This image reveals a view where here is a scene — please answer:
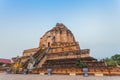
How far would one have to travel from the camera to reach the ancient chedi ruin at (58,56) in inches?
650

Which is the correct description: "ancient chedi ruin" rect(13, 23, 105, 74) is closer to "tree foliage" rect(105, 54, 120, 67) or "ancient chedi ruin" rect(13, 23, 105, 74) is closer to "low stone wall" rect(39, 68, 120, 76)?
"low stone wall" rect(39, 68, 120, 76)

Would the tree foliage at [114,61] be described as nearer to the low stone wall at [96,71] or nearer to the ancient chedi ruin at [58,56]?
the ancient chedi ruin at [58,56]

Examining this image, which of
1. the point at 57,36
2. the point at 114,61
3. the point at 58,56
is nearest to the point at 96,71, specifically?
the point at 58,56

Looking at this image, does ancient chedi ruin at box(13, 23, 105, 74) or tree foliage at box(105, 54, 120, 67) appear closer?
ancient chedi ruin at box(13, 23, 105, 74)

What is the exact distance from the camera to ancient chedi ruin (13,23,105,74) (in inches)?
650

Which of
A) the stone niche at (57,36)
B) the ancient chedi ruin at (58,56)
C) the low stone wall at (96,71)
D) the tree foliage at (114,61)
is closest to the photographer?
the low stone wall at (96,71)

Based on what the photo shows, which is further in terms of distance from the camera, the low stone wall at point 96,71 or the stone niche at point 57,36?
the stone niche at point 57,36

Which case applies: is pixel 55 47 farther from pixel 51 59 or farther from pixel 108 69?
pixel 108 69

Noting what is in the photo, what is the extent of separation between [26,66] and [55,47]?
7541mm

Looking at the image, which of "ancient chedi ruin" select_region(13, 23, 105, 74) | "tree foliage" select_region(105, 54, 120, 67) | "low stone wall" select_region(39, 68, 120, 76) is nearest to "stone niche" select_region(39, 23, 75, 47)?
"ancient chedi ruin" select_region(13, 23, 105, 74)

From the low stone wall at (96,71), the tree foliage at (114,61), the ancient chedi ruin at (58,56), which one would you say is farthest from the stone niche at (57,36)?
the low stone wall at (96,71)

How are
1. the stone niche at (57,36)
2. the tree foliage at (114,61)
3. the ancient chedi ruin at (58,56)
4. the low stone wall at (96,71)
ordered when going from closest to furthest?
1. the low stone wall at (96,71)
2. the ancient chedi ruin at (58,56)
3. the tree foliage at (114,61)
4. the stone niche at (57,36)

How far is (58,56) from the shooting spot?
21938 mm

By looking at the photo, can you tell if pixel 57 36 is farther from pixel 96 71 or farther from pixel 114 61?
pixel 96 71
